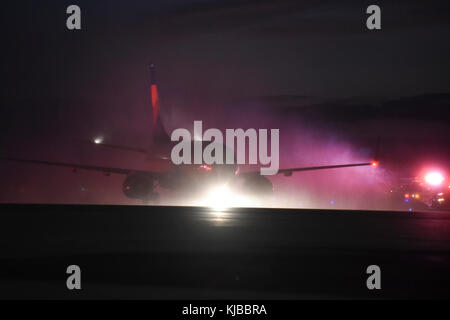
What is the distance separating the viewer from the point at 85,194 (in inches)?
3103

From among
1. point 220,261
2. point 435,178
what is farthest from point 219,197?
point 220,261

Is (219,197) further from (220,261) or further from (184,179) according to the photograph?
(220,261)

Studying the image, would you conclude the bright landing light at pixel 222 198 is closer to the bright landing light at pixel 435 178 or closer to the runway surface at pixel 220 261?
the bright landing light at pixel 435 178

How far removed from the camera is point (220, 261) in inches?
613

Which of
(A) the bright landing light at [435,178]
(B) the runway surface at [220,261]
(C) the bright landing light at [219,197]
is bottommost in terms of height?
(B) the runway surface at [220,261]

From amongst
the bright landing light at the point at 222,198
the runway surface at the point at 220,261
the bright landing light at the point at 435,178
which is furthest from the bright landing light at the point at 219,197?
the runway surface at the point at 220,261

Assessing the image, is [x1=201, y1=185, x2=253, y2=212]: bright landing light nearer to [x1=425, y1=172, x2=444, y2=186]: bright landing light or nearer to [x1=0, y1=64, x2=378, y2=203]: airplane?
[x1=0, y1=64, x2=378, y2=203]: airplane

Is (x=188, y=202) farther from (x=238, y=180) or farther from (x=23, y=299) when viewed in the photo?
(x=23, y=299)

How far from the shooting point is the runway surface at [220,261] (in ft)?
37.5

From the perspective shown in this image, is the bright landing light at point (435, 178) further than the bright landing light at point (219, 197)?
Yes

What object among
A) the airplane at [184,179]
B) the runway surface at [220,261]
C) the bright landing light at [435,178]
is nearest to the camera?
the runway surface at [220,261]

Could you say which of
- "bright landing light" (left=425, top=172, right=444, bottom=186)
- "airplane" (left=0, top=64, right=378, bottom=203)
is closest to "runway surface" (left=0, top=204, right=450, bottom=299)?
"airplane" (left=0, top=64, right=378, bottom=203)
